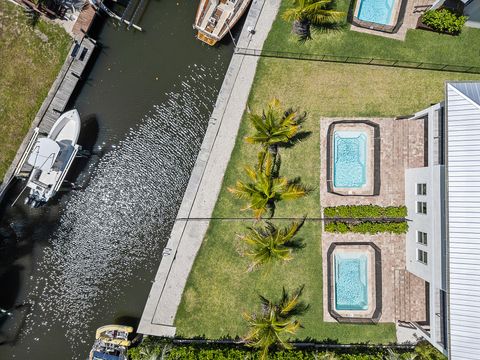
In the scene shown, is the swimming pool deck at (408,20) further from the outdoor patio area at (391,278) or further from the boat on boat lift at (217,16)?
the outdoor patio area at (391,278)

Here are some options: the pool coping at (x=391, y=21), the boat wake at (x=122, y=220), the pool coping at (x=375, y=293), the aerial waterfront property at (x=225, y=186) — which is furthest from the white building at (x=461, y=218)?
the boat wake at (x=122, y=220)

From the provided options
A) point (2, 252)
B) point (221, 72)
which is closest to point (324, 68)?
point (221, 72)

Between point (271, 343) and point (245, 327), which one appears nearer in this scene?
point (271, 343)

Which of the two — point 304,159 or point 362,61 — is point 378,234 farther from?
point 362,61

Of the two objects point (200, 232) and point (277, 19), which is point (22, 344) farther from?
point (277, 19)

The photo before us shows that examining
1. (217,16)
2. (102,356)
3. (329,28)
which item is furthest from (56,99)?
(329,28)

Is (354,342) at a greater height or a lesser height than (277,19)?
lesser
